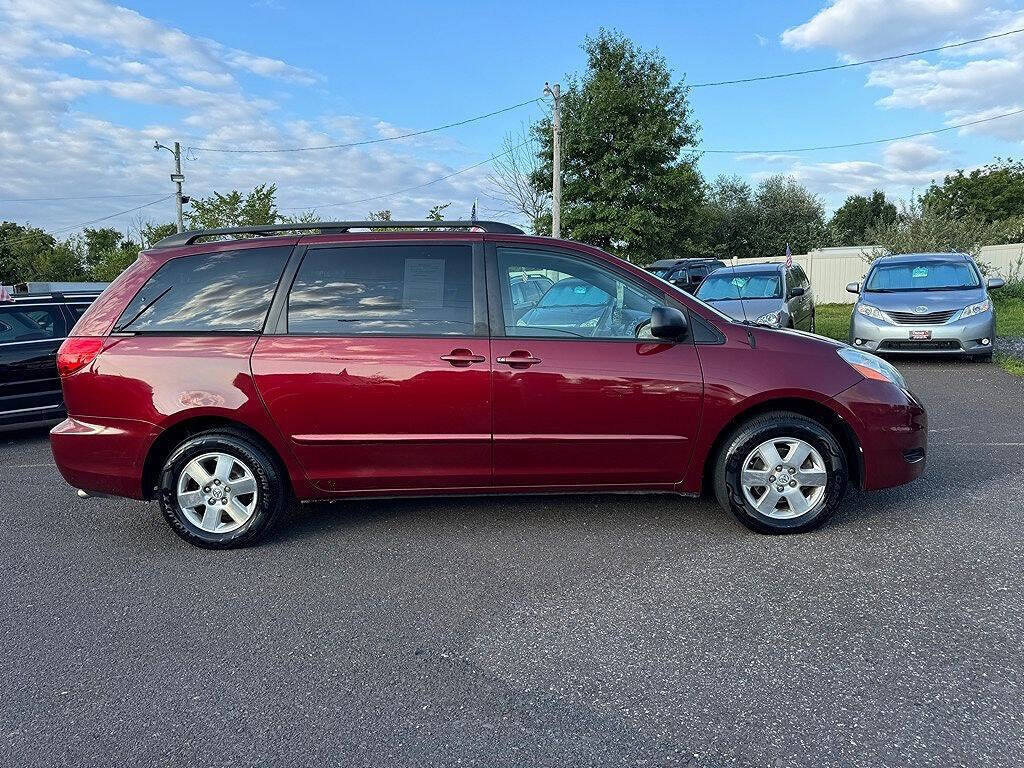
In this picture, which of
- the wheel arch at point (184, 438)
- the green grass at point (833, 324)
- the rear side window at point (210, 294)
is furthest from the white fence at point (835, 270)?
the wheel arch at point (184, 438)

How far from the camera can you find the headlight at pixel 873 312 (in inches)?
429

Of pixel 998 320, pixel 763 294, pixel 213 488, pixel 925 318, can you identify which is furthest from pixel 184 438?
pixel 998 320

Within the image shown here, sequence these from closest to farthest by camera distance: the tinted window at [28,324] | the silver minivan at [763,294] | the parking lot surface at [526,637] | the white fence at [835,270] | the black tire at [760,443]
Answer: the parking lot surface at [526,637]
the black tire at [760,443]
the tinted window at [28,324]
the silver minivan at [763,294]
the white fence at [835,270]

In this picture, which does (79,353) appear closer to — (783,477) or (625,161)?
(783,477)

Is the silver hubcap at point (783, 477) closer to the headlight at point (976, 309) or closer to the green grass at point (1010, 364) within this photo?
the green grass at point (1010, 364)

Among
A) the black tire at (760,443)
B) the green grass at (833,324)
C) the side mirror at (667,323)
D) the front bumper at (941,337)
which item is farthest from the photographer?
the green grass at (833,324)

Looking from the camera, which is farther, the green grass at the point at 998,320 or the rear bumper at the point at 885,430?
the green grass at the point at 998,320

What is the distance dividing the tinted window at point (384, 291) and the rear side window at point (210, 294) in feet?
0.66

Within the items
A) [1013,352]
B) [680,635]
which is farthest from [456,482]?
[1013,352]

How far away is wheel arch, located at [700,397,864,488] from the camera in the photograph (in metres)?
4.21

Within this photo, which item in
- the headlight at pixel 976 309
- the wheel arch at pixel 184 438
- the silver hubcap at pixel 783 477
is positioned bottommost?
the silver hubcap at pixel 783 477

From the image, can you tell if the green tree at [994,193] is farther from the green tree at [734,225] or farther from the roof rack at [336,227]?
the roof rack at [336,227]

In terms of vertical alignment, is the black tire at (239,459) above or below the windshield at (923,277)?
below

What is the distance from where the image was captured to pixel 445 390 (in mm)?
4078
